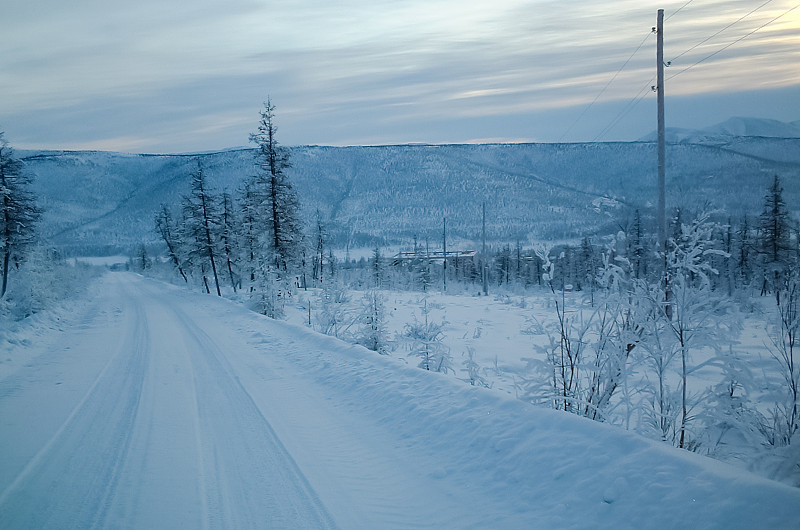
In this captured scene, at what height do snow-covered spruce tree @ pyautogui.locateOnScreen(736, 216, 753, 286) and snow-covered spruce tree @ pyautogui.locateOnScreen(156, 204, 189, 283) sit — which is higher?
snow-covered spruce tree @ pyautogui.locateOnScreen(156, 204, 189, 283)

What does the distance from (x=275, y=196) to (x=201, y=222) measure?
10.2 meters

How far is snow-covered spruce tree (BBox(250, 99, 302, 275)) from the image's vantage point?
88.5 ft

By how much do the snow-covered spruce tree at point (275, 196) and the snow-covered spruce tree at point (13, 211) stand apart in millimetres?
12320

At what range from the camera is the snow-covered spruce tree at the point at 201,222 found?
3306cm

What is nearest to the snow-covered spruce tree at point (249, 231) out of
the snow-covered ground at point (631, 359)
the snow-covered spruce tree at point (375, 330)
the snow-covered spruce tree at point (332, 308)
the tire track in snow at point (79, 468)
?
the snow-covered ground at point (631, 359)

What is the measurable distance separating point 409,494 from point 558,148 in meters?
204

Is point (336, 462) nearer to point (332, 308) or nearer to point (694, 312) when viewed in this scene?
point (694, 312)

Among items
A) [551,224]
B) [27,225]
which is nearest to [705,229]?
[27,225]

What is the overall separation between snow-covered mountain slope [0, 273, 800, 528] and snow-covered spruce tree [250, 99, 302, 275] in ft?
60.3

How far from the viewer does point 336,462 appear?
518 cm

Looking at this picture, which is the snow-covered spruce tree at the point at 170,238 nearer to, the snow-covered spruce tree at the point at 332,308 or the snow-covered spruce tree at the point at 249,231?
the snow-covered spruce tree at the point at 249,231

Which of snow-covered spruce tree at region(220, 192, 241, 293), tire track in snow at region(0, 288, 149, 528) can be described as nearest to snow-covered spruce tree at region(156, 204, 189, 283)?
snow-covered spruce tree at region(220, 192, 241, 293)

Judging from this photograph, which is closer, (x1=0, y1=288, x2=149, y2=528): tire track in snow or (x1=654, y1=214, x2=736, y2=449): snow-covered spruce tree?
(x1=0, y1=288, x2=149, y2=528): tire track in snow

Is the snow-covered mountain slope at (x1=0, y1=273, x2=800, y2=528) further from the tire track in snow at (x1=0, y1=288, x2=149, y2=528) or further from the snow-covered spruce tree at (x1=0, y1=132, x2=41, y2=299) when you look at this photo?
the snow-covered spruce tree at (x1=0, y1=132, x2=41, y2=299)
